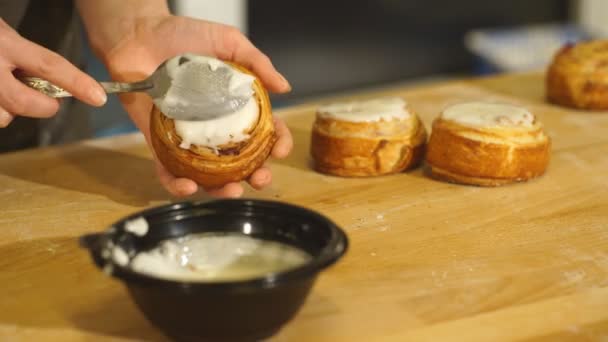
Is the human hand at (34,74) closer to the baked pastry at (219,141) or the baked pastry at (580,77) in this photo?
the baked pastry at (219,141)

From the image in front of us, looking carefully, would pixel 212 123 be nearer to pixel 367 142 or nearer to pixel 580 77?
pixel 367 142

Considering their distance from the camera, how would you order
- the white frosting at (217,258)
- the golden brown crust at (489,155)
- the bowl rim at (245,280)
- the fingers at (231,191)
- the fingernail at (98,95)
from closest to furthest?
1. the bowl rim at (245,280)
2. the white frosting at (217,258)
3. the fingernail at (98,95)
4. the fingers at (231,191)
5. the golden brown crust at (489,155)

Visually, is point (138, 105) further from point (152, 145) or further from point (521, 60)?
point (521, 60)

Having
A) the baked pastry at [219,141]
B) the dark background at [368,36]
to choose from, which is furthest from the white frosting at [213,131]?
the dark background at [368,36]

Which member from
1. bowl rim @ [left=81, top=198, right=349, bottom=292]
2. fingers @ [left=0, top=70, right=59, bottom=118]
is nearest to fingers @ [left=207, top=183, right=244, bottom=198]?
fingers @ [left=0, top=70, right=59, bottom=118]

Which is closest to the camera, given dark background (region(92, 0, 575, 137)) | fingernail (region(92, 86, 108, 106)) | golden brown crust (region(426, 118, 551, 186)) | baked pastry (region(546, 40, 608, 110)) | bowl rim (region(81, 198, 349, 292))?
bowl rim (region(81, 198, 349, 292))

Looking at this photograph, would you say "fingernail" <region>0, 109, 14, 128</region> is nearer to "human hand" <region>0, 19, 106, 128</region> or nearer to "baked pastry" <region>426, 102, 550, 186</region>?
"human hand" <region>0, 19, 106, 128</region>

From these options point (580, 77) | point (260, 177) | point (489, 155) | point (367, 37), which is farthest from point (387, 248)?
point (367, 37)
